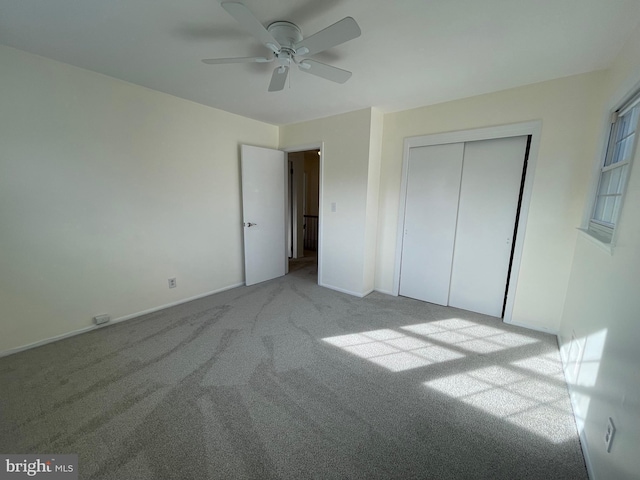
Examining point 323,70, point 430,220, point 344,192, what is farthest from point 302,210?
point 323,70

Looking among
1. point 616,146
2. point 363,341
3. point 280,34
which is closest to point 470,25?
point 280,34

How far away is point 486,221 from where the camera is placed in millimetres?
2828

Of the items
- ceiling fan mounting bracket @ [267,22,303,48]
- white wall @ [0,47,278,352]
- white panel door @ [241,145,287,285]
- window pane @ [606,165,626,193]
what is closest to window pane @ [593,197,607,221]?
window pane @ [606,165,626,193]

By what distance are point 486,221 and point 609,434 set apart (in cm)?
209

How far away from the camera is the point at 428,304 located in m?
3.25

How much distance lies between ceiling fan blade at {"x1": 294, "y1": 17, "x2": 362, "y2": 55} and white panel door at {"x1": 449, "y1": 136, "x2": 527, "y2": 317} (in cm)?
209

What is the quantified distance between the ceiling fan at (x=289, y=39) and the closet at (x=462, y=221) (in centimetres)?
178

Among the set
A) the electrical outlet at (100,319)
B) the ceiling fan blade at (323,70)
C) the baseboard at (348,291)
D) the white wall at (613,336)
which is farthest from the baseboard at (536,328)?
the electrical outlet at (100,319)

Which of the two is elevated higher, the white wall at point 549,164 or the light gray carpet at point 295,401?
the white wall at point 549,164

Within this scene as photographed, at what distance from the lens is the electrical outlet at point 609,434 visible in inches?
43.7

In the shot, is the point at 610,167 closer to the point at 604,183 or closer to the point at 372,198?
the point at 604,183

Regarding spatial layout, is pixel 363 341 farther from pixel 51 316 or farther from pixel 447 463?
pixel 51 316

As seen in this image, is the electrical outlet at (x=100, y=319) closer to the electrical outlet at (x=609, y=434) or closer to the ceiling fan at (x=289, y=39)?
the ceiling fan at (x=289, y=39)

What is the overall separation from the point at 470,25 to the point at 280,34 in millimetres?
1237
